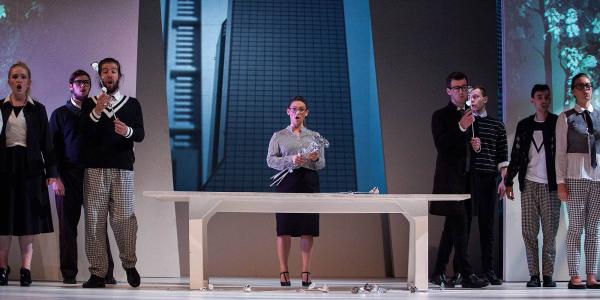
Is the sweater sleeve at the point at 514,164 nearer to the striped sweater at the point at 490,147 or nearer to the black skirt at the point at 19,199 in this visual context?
the striped sweater at the point at 490,147

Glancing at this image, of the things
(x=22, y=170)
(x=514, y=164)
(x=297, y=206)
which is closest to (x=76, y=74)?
(x=22, y=170)

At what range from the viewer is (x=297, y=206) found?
188 inches

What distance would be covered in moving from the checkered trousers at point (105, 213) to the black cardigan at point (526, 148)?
9.20 ft

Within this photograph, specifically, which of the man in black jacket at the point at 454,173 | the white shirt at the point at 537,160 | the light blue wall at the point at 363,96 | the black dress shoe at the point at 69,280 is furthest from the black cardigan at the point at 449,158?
the black dress shoe at the point at 69,280

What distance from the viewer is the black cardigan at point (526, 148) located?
5699 mm

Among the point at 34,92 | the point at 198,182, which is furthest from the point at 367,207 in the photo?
the point at 198,182

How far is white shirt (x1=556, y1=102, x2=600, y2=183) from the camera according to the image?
5.49 m

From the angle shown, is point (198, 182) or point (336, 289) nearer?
point (336, 289)

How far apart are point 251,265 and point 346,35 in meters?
2.72

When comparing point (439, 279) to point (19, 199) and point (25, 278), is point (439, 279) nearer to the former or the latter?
point (25, 278)

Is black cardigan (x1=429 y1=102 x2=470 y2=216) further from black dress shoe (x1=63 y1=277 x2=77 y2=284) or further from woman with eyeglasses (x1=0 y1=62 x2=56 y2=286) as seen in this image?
woman with eyeglasses (x1=0 y1=62 x2=56 y2=286)

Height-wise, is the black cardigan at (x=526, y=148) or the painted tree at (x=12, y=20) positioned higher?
the painted tree at (x=12, y=20)

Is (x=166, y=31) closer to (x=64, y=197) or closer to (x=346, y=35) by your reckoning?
(x=346, y=35)

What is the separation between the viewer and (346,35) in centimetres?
803
